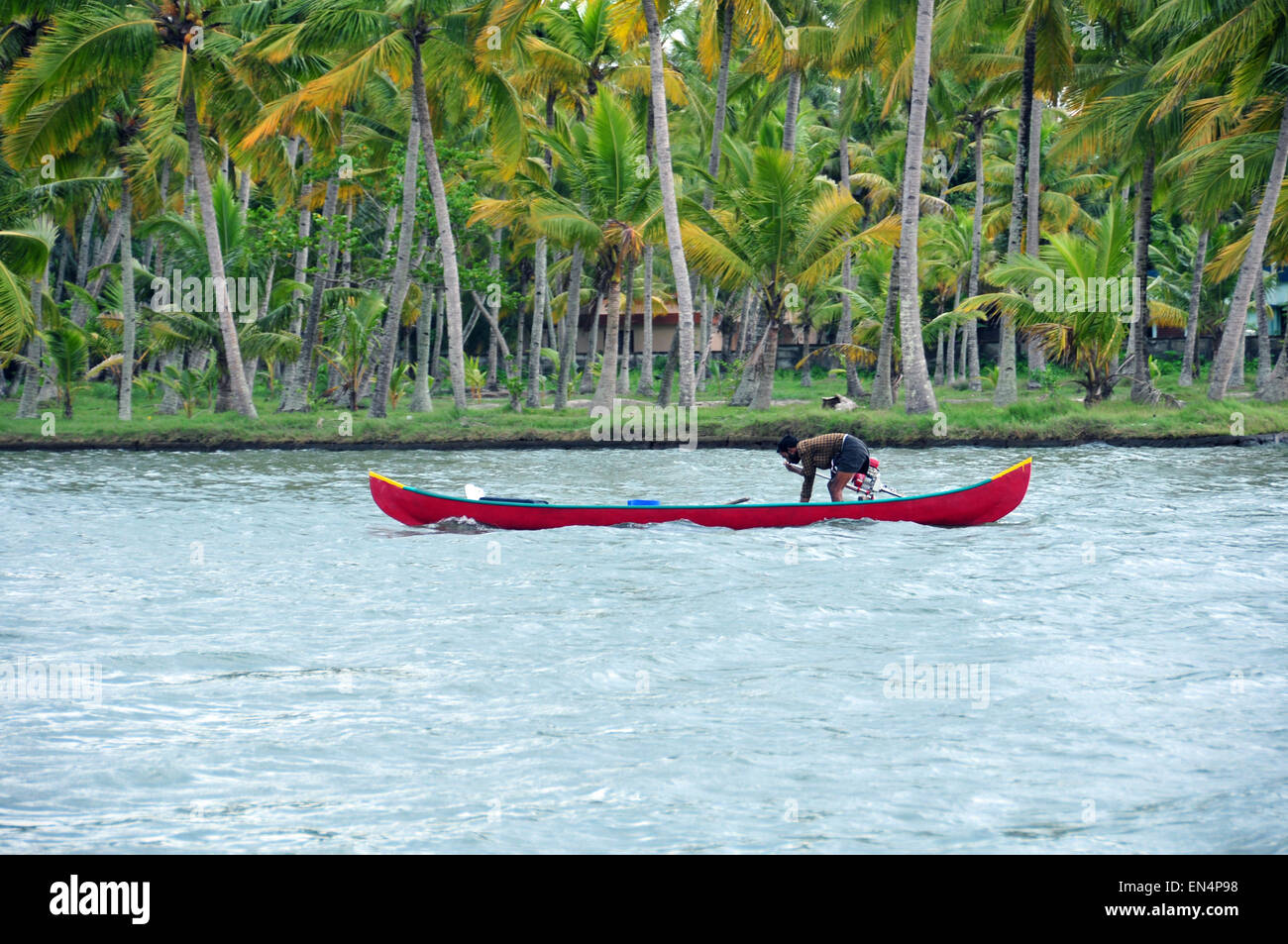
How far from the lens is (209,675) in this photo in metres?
10.2

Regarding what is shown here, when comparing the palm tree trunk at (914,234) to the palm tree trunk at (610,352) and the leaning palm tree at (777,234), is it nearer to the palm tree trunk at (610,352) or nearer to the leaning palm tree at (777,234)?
the leaning palm tree at (777,234)

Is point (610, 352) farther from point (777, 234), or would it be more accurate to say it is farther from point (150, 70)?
point (150, 70)

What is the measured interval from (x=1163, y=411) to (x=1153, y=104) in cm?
→ 661

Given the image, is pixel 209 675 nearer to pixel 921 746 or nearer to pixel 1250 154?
pixel 921 746

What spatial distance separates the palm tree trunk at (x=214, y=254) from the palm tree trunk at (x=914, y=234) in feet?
Answer: 46.8

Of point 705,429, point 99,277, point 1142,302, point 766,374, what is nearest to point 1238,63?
point 1142,302

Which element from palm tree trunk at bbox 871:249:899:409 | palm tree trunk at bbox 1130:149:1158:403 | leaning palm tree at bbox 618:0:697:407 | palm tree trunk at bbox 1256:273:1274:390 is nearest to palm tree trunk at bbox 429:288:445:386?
leaning palm tree at bbox 618:0:697:407

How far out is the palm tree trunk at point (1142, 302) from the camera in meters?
28.7

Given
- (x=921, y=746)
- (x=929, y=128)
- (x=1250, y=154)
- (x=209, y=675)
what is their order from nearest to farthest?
(x=921, y=746), (x=209, y=675), (x=1250, y=154), (x=929, y=128)

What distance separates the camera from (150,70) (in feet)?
84.4

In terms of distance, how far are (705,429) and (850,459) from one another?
11.7 metres

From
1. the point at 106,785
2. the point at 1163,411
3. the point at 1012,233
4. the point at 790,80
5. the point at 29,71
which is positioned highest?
the point at 790,80
